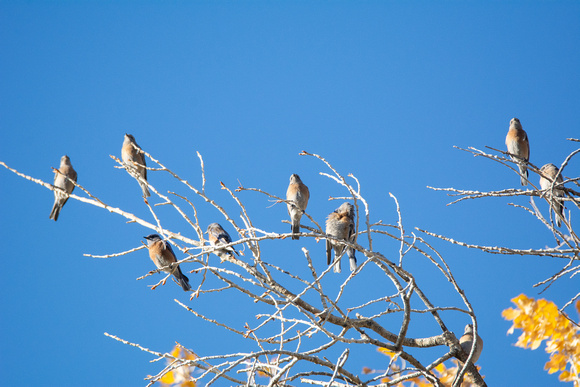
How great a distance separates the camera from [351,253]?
582 cm

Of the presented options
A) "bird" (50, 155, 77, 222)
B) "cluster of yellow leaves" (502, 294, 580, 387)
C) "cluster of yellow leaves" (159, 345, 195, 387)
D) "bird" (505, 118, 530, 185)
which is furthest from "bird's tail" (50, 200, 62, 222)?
"cluster of yellow leaves" (502, 294, 580, 387)

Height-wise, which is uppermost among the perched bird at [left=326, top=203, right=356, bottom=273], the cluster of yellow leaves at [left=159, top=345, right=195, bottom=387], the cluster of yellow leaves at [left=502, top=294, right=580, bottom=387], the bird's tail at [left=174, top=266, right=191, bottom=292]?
the perched bird at [left=326, top=203, right=356, bottom=273]

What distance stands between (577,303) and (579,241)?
0.50 metres

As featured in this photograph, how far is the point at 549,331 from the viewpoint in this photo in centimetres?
350

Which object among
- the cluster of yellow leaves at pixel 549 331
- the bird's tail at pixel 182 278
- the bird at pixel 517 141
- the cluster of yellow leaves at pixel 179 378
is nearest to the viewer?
the cluster of yellow leaves at pixel 179 378

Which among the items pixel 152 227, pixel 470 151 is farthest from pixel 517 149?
pixel 152 227

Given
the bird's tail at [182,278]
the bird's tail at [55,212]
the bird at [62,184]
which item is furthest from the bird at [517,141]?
the bird's tail at [55,212]

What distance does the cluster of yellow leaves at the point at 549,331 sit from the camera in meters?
3.47

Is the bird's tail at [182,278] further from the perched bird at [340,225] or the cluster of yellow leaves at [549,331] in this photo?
the cluster of yellow leaves at [549,331]

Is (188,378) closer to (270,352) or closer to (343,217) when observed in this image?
(270,352)

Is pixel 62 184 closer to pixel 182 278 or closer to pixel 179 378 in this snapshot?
pixel 182 278

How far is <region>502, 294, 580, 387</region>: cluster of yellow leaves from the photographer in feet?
11.4

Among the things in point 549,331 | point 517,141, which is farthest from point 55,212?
point 549,331

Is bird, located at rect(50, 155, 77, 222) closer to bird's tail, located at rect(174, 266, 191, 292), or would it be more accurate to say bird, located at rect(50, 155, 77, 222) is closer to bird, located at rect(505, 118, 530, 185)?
bird's tail, located at rect(174, 266, 191, 292)
